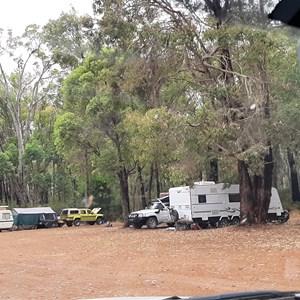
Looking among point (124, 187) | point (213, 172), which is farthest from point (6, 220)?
point (213, 172)

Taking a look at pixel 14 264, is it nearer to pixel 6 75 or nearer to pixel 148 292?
pixel 148 292

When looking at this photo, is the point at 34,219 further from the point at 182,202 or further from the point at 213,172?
the point at 213,172

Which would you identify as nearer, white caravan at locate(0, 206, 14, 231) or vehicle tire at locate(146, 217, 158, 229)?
vehicle tire at locate(146, 217, 158, 229)

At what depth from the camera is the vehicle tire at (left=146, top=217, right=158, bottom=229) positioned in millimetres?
26406

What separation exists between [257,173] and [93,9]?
24.3 feet

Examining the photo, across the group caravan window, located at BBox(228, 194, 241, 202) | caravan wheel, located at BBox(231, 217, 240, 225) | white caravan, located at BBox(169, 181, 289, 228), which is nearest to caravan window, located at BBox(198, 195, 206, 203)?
white caravan, located at BBox(169, 181, 289, 228)

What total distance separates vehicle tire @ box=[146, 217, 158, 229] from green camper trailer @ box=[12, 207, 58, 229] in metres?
Result: 9.78

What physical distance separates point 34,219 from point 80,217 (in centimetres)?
275

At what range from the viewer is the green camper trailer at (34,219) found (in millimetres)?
34062

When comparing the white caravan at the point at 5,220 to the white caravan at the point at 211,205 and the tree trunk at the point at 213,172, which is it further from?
the tree trunk at the point at 213,172

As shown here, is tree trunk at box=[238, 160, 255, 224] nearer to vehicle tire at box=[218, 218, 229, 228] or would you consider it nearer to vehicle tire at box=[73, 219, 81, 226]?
vehicle tire at box=[218, 218, 229, 228]

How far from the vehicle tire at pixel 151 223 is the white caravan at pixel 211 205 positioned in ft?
5.74

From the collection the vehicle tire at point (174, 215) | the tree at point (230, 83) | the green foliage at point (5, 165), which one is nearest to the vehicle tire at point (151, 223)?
the vehicle tire at point (174, 215)

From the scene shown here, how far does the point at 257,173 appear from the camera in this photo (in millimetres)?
18750
